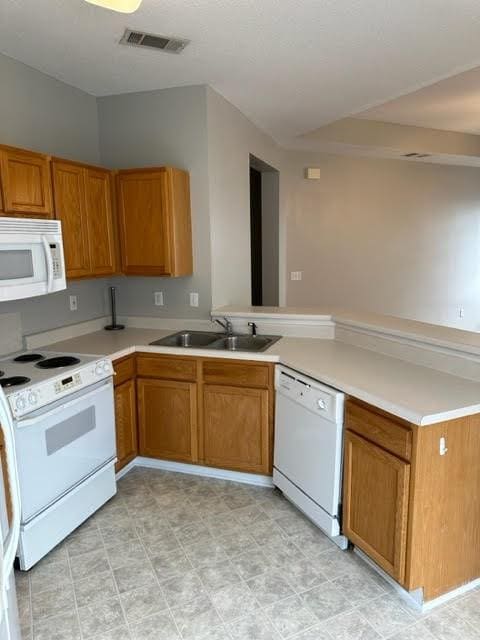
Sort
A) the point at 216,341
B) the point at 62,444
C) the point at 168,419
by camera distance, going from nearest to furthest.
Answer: the point at 62,444 → the point at 168,419 → the point at 216,341

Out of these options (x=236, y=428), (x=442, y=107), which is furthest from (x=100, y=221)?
(x=442, y=107)

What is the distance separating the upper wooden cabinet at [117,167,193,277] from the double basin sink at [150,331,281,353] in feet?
1.48

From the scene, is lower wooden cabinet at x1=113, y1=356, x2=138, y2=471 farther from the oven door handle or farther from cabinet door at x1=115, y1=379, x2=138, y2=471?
the oven door handle

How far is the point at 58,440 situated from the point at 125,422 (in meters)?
0.72

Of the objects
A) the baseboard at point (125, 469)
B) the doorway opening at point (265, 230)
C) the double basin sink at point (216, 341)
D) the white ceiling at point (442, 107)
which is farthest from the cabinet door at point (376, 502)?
the doorway opening at point (265, 230)

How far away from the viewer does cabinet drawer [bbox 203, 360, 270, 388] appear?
2.71 m

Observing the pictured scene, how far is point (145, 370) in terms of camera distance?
2961 mm

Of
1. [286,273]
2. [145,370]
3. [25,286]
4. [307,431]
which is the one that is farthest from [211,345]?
[286,273]

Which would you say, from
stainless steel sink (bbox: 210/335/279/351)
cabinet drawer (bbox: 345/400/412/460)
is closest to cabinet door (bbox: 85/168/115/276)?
stainless steel sink (bbox: 210/335/279/351)

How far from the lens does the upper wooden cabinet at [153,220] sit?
3.01 m

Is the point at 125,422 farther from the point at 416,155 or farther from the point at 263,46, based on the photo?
the point at 416,155

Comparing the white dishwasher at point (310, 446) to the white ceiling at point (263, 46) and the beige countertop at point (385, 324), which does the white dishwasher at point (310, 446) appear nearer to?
the beige countertop at point (385, 324)

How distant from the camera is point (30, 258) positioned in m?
2.31

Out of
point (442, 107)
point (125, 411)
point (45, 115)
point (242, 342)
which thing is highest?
point (442, 107)
